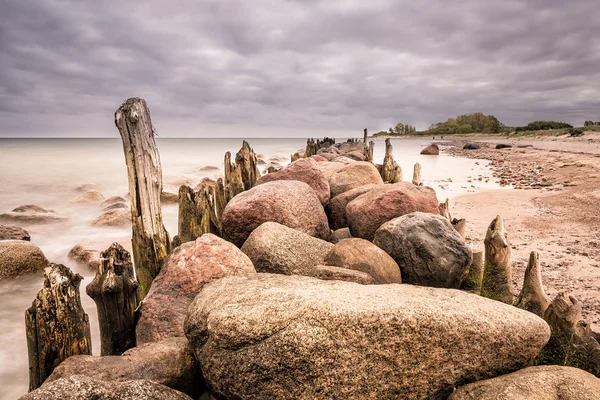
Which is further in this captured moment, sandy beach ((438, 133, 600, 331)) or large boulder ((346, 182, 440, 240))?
large boulder ((346, 182, 440, 240))

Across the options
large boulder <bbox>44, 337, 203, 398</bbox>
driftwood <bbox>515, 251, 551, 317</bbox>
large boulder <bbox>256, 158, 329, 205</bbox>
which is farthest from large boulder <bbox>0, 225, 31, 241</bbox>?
driftwood <bbox>515, 251, 551, 317</bbox>

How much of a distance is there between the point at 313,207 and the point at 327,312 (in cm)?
410

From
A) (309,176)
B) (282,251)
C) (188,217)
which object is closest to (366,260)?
(282,251)

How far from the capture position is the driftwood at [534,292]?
3.74 m

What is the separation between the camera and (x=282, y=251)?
15.6ft

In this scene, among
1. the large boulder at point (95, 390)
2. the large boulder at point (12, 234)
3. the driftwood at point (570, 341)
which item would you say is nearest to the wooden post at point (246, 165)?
the large boulder at point (12, 234)

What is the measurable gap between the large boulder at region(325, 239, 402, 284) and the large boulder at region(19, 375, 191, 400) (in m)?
2.57

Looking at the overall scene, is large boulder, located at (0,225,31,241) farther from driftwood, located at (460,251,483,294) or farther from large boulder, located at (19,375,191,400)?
driftwood, located at (460,251,483,294)

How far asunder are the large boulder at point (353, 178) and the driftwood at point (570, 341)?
19.0ft

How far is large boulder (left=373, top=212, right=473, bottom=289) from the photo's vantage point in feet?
15.8

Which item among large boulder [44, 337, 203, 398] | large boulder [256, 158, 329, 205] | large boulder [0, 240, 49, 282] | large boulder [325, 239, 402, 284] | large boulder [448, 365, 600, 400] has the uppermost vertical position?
large boulder [256, 158, 329, 205]

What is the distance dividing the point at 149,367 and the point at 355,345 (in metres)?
1.68

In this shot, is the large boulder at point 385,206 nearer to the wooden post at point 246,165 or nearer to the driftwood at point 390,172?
the wooden post at point 246,165

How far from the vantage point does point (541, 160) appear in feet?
80.9
